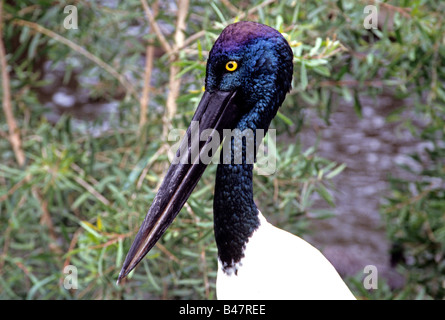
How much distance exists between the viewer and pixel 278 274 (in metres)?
1.35

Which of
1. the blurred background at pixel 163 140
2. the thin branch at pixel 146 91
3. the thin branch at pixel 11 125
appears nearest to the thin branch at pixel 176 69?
the blurred background at pixel 163 140

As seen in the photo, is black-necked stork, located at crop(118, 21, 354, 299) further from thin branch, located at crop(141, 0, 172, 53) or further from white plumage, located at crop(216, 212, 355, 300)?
thin branch, located at crop(141, 0, 172, 53)

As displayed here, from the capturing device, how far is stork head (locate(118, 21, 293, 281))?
1301mm

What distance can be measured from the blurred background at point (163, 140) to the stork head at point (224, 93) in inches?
11.0

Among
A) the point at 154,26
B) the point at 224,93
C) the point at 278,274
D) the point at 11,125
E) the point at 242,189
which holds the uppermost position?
the point at 154,26

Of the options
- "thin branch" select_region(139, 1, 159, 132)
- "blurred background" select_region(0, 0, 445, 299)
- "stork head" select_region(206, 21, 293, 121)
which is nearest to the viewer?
"stork head" select_region(206, 21, 293, 121)

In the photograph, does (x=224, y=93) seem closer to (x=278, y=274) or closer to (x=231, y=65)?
(x=231, y=65)

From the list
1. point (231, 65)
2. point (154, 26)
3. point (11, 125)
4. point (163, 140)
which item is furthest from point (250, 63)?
point (11, 125)

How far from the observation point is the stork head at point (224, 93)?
130 cm

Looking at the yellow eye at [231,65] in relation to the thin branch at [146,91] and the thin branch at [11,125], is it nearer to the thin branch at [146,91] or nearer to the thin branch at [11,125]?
the thin branch at [146,91]

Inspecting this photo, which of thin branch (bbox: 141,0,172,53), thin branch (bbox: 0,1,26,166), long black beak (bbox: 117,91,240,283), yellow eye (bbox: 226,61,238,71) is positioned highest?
thin branch (bbox: 141,0,172,53)

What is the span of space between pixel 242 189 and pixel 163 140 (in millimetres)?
660

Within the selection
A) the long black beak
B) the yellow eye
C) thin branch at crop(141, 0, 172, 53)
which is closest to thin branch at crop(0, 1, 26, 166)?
thin branch at crop(141, 0, 172, 53)

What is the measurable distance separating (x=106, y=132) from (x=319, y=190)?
2.87 feet
